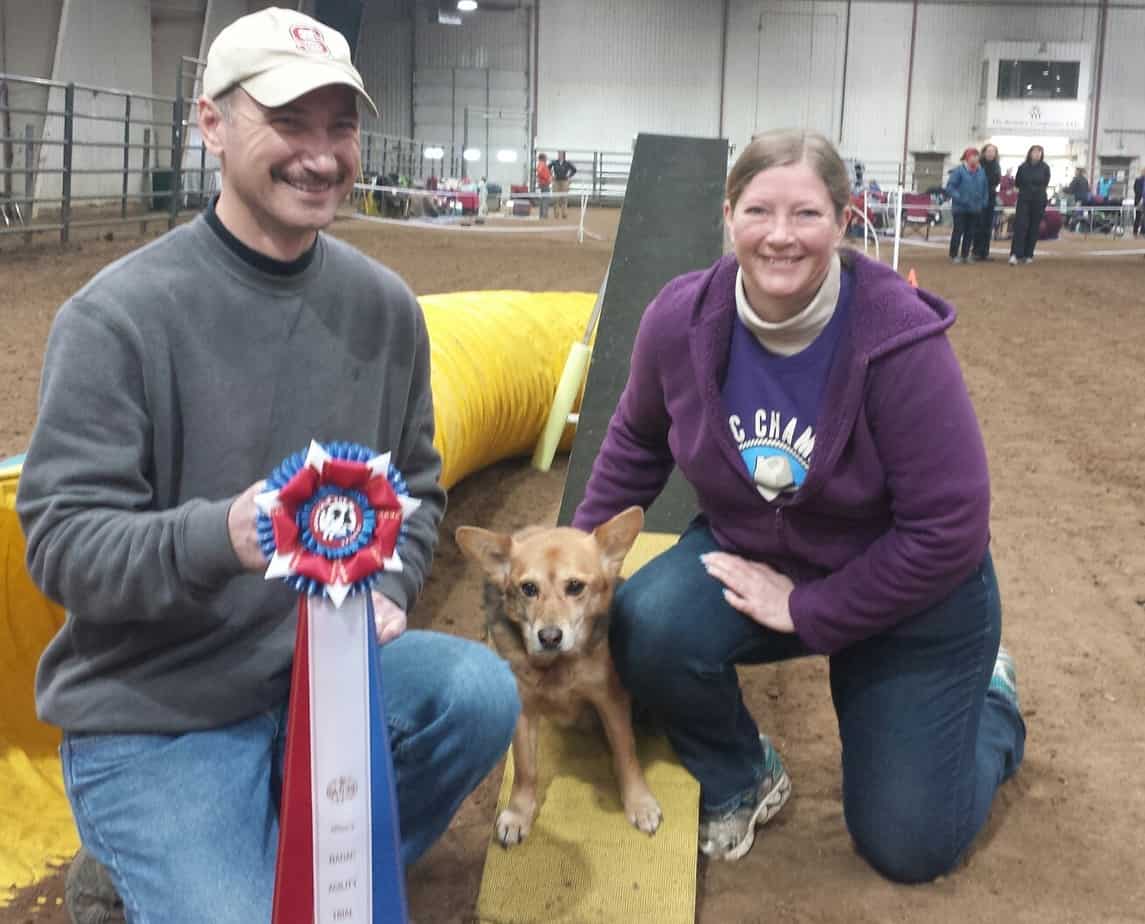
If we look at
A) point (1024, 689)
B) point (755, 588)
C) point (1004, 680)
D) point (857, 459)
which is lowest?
point (1024, 689)

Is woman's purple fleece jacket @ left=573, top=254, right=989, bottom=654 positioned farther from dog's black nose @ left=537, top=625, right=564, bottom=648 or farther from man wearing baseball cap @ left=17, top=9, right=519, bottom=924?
man wearing baseball cap @ left=17, top=9, right=519, bottom=924

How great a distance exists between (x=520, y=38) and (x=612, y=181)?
3.97m

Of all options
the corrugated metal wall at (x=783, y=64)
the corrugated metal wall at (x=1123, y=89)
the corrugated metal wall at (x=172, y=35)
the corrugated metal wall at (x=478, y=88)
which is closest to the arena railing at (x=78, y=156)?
the corrugated metal wall at (x=172, y=35)

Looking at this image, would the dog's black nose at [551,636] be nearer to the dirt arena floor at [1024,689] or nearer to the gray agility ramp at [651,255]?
the dirt arena floor at [1024,689]

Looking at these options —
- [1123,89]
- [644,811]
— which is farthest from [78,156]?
[1123,89]

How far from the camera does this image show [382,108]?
29.2m

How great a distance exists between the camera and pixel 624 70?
28547 mm

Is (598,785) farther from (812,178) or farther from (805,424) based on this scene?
(812,178)

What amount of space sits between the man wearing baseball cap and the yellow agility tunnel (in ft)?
2.14

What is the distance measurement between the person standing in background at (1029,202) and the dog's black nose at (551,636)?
14458 mm

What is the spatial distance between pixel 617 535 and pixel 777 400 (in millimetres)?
456

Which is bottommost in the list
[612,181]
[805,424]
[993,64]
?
[805,424]

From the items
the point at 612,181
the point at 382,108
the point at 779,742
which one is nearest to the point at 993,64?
the point at 612,181

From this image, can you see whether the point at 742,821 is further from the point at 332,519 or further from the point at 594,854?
the point at 332,519
